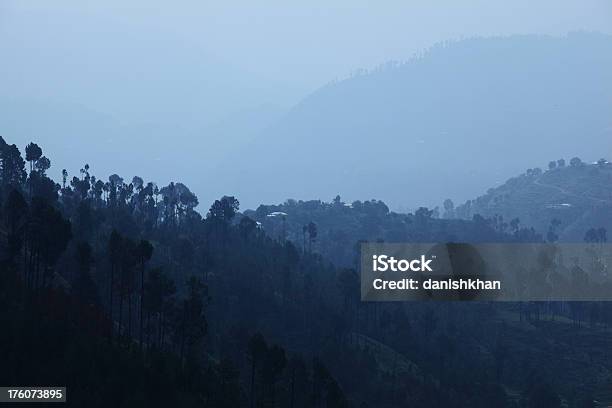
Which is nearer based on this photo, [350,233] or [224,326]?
[224,326]

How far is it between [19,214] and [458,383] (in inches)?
2035

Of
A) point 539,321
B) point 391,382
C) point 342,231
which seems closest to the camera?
point 391,382

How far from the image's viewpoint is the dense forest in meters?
60.2

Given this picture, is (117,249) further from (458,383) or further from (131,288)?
(458,383)

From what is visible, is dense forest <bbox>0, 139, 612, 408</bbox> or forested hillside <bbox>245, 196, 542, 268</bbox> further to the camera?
forested hillside <bbox>245, 196, 542, 268</bbox>

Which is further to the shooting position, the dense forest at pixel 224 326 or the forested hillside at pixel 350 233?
the forested hillside at pixel 350 233

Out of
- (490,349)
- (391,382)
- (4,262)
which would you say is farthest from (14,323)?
(490,349)

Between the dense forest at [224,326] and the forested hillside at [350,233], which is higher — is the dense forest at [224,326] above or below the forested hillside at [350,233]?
below

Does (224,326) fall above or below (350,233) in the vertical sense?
below

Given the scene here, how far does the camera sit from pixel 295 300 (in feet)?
377

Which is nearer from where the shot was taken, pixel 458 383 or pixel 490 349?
pixel 458 383

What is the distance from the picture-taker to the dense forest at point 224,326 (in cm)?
6019

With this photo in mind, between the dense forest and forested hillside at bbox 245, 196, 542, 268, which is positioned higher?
forested hillside at bbox 245, 196, 542, 268

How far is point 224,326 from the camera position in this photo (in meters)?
100
